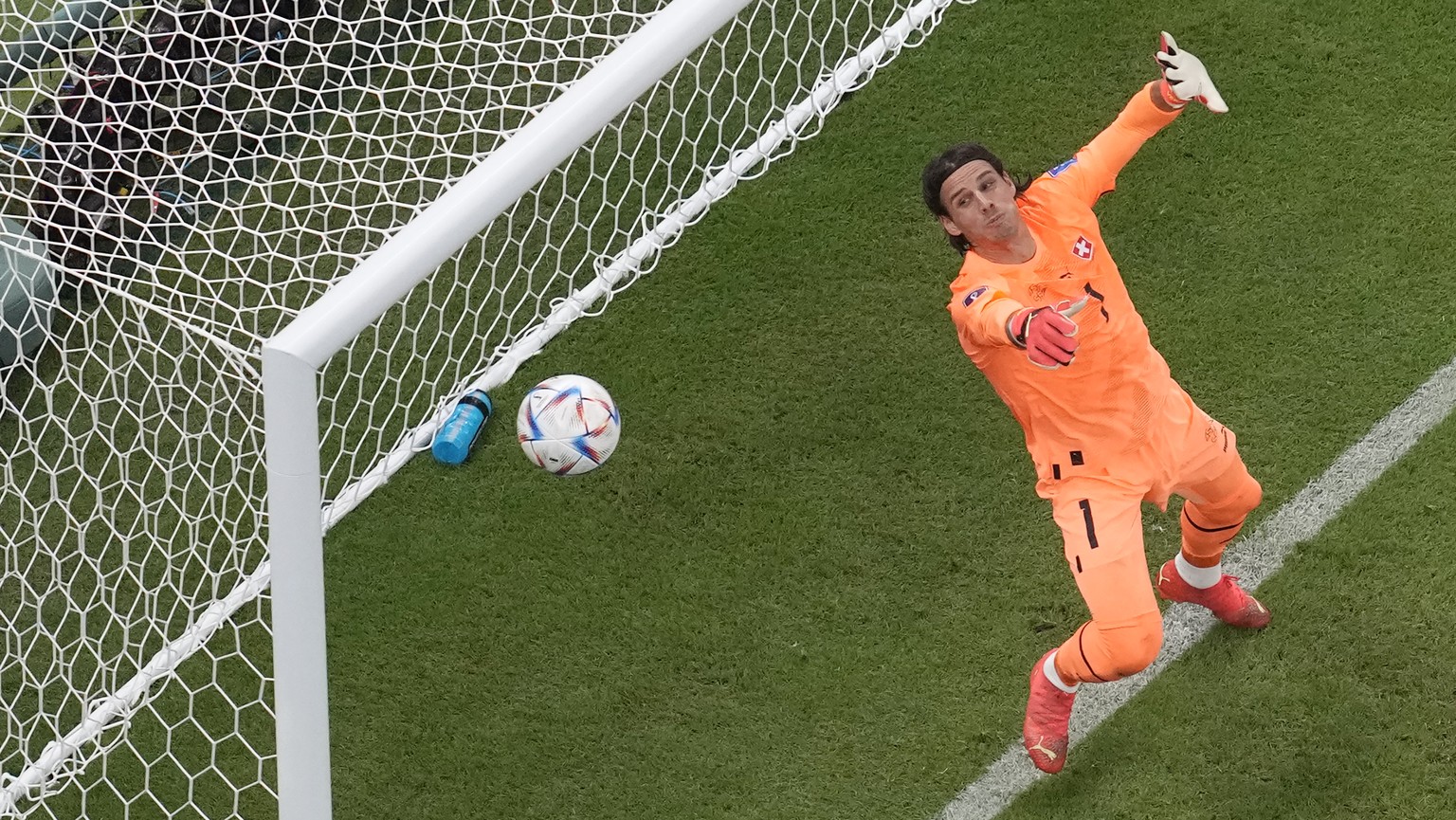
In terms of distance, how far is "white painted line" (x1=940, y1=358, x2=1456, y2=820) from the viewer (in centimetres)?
365

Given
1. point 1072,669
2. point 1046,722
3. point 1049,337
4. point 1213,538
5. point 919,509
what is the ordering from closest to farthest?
point 1049,337
point 1072,669
point 1213,538
point 1046,722
point 919,509

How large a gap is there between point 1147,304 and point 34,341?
12.0 ft

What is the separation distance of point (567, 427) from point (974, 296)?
4.03ft

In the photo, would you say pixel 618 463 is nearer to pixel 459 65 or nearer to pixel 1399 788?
pixel 459 65

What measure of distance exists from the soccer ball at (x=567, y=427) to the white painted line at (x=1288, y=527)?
4.89 feet

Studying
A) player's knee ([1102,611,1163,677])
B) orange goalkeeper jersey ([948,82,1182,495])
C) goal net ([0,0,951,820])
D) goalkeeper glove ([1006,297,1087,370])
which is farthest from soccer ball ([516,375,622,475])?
player's knee ([1102,611,1163,677])

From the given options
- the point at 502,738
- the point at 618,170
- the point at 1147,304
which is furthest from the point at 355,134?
the point at 1147,304

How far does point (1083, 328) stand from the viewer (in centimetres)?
301

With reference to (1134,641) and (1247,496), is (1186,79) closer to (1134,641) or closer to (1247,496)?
(1247,496)

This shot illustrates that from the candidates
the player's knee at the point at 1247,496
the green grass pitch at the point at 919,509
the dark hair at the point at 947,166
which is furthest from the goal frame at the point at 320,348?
the player's knee at the point at 1247,496

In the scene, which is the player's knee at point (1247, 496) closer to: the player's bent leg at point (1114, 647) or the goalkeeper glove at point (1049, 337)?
the player's bent leg at point (1114, 647)

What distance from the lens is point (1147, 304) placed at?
397 centimetres

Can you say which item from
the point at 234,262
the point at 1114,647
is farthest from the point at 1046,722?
the point at 234,262

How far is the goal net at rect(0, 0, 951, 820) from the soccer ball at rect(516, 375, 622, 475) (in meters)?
0.36
